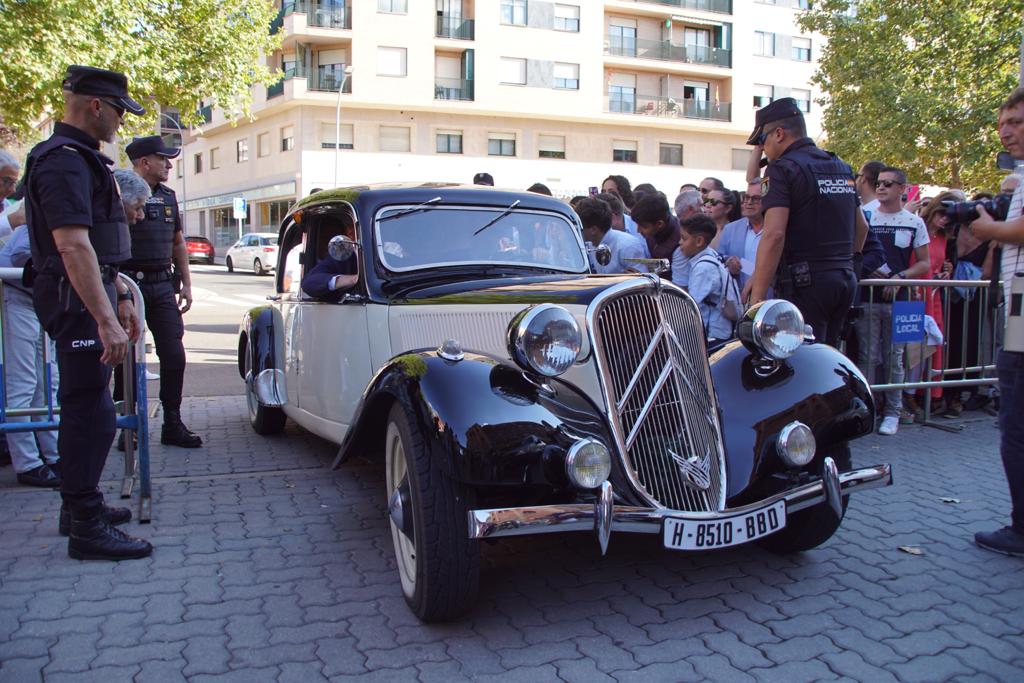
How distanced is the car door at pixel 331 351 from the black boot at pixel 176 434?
113cm

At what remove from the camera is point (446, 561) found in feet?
9.61

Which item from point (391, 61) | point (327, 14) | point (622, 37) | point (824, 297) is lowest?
point (824, 297)

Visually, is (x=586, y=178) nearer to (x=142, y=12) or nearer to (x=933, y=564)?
(x=142, y=12)

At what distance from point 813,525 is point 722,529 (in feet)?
2.91

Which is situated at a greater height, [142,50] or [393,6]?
[393,6]

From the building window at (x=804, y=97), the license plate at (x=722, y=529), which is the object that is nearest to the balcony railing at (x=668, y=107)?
the building window at (x=804, y=97)

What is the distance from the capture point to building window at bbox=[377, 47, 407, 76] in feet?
116

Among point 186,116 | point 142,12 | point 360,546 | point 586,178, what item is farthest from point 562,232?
point 586,178

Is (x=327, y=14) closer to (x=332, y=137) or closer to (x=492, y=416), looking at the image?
(x=332, y=137)

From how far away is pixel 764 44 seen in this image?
41469 millimetres

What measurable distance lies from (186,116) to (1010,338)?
18.3 m

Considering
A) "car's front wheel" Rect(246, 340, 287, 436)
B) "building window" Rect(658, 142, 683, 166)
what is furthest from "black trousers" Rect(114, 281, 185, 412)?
"building window" Rect(658, 142, 683, 166)

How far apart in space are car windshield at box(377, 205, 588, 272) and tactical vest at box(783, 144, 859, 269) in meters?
1.31

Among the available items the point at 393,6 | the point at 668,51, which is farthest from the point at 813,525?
the point at 668,51
